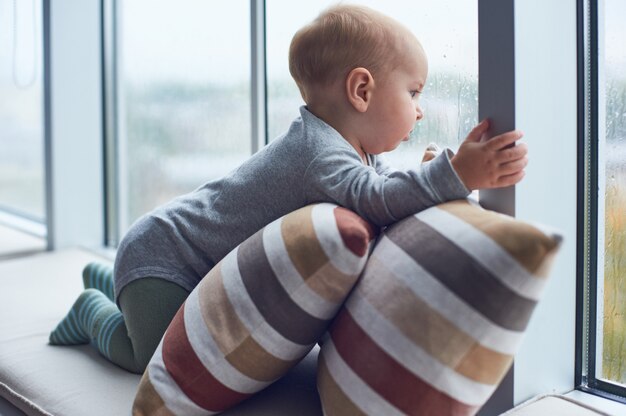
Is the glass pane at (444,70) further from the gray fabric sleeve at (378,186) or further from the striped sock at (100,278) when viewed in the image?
the striped sock at (100,278)

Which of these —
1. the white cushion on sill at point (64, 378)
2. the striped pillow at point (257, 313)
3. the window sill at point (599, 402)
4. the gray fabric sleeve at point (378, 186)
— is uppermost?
the gray fabric sleeve at point (378, 186)

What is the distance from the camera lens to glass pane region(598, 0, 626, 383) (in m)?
1.07

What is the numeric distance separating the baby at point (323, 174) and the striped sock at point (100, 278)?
23 cm

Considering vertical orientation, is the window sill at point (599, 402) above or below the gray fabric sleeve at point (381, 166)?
below

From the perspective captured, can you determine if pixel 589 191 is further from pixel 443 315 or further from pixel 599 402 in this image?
pixel 443 315

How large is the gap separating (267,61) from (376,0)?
37 cm

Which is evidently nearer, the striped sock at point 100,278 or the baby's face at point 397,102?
the baby's face at point 397,102

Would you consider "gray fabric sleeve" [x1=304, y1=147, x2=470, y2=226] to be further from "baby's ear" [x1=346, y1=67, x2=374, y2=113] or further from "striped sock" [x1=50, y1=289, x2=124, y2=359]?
"striped sock" [x1=50, y1=289, x2=124, y2=359]

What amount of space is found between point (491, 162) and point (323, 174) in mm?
231

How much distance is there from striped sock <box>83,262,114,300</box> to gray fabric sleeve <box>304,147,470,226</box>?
24.1 inches

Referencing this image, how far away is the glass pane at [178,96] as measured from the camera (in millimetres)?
1807

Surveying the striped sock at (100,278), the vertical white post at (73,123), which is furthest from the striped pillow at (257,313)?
the vertical white post at (73,123)

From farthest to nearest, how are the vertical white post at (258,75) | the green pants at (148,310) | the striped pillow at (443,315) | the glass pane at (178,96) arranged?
the glass pane at (178,96) < the vertical white post at (258,75) < the green pants at (148,310) < the striped pillow at (443,315)

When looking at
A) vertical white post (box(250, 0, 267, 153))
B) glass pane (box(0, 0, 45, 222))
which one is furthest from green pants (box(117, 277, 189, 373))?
glass pane (box(0, 0, 45, 222))
